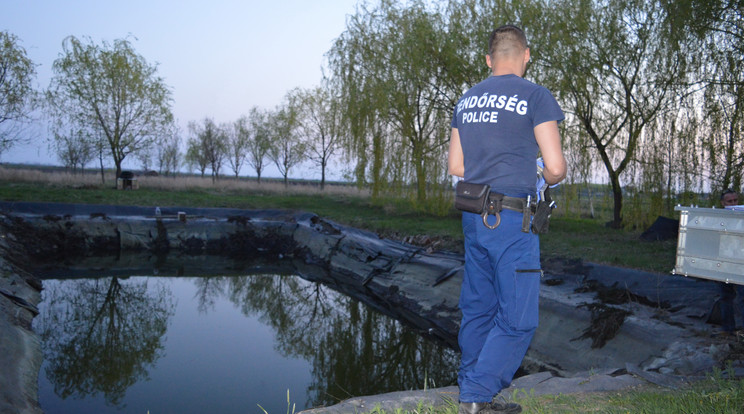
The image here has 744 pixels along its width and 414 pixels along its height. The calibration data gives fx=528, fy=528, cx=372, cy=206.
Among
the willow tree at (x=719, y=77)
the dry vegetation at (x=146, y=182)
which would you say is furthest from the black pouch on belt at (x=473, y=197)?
the dry vegetation at (x=146, y=182)

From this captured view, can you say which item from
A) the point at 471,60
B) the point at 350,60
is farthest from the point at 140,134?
the point at 471,60

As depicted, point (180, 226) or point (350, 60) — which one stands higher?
point (350, 60)

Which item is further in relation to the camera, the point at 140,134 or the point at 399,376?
the point at 140,134

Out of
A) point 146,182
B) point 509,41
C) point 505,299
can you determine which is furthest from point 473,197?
point 146,182

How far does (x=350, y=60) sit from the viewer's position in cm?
1827

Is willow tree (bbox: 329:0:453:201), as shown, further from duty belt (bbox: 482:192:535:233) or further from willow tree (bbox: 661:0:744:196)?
duty belt (bbox: 482:192:535:233)

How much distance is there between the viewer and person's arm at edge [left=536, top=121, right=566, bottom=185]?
2512 mm

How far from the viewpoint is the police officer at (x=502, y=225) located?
2506 millimetres

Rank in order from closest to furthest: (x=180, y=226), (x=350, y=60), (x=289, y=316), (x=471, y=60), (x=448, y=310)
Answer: (x=448, y=310) < (x=289, y=316) < (x=180, y=226) < (x=471, y=60) < (x=350, y=60)

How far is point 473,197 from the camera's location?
2.59 m

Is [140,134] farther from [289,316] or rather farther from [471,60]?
[289,316]

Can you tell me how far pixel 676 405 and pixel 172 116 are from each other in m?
27.3

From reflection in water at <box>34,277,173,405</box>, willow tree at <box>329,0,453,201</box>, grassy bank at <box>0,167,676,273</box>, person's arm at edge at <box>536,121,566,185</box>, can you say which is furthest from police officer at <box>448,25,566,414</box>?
willow tree at <box>329,0,453,201</box>

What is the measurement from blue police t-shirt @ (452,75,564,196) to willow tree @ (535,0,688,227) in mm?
11124
